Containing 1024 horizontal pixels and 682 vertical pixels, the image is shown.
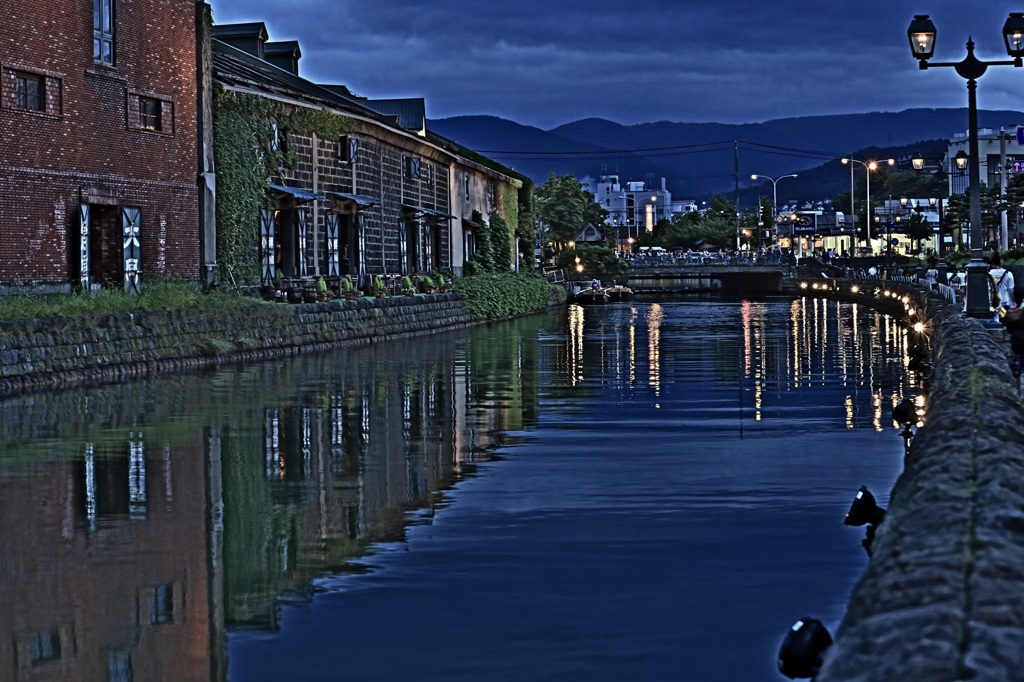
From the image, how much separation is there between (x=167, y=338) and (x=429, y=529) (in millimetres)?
18739

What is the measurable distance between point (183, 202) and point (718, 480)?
86.6ft

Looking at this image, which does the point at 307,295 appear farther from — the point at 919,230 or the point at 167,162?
the point at 919,230

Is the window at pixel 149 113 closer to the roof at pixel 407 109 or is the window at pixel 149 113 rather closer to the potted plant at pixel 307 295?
the potted plant at pixel 307 295

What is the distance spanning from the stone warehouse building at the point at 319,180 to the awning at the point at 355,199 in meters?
0.05

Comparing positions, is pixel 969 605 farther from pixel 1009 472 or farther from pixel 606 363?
pixel 606 363

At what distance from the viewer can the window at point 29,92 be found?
31.1m

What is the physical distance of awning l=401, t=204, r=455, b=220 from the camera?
56.1 m

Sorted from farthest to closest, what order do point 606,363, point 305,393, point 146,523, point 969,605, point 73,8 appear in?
point 73,8 → point 606,363 → point 305,393 → point 146,523 → point 969,605

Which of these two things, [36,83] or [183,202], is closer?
[36,83]

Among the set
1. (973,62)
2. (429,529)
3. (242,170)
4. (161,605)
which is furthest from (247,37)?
(161,605)

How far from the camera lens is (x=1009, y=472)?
732cm

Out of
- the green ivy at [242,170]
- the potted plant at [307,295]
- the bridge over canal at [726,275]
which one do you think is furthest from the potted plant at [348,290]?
the bridge over canal at [726,275]

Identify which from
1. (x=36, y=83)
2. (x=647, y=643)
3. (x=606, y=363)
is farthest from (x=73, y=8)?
(x=647, y=643)

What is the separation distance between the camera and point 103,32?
3406 cm
